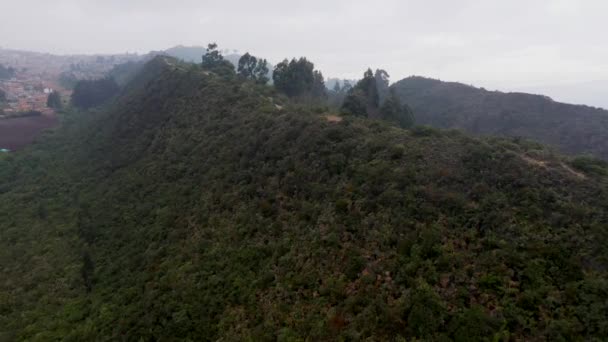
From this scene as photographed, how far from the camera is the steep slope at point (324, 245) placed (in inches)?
375

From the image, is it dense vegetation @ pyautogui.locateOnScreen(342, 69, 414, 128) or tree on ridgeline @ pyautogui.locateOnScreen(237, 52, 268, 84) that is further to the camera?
tree on ridgeline @ pyautogui.locateOnScreen(237, 52, 268, 84)

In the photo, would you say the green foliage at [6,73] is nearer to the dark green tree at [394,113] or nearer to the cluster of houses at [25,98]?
the cluster of houses at [25,98]

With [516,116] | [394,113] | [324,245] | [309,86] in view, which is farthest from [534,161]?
[516,116]

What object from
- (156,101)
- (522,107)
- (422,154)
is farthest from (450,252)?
(522,107)

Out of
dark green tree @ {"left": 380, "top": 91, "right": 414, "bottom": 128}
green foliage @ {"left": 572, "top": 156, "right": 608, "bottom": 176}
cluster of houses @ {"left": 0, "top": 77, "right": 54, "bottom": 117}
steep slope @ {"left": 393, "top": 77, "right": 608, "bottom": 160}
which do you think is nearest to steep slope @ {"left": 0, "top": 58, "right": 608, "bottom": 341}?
green foliage @ {"left": 572, "top": 156, "right": 608, "bottom": 176}

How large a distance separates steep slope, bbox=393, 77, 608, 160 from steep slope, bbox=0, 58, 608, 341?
114 feet

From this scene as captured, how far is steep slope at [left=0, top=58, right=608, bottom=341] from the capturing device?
9.53 metres

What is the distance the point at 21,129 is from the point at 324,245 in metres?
62.4

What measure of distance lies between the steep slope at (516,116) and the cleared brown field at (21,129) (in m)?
60.2

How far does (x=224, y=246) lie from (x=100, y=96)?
243 feet

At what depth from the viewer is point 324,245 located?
1309cm

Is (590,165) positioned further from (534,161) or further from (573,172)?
(534,161)

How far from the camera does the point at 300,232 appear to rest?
46.8 feet

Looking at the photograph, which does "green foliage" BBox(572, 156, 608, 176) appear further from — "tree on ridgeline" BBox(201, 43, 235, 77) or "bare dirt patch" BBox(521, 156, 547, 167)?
"tree on ridgeline" BBox(201, 43, 235, 77)
